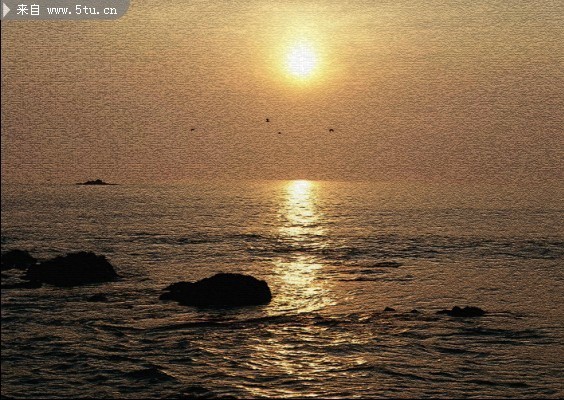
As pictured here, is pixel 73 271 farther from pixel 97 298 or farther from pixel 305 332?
pixel 305 332

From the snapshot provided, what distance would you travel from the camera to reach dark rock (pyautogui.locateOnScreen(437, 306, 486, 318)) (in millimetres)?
38719

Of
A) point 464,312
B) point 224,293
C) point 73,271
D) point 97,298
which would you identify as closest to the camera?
point 464,312

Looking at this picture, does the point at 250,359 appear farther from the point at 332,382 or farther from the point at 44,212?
the point at 44,212

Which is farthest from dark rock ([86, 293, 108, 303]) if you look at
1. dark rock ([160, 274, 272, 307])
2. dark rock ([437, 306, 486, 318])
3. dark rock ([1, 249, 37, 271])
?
dark rock ([437, 306, 486, 318])

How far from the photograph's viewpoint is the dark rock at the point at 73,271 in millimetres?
48406

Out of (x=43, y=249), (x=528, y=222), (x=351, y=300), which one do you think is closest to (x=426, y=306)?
(x=351, y=300)

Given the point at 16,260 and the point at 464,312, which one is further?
the point at 16,260

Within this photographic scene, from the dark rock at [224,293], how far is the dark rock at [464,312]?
1043 cm

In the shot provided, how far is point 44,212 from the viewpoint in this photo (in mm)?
149125

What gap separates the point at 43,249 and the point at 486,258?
46.4 meters

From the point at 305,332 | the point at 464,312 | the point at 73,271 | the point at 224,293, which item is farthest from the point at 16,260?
the point at 464,312

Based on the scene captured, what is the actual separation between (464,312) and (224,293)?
1326cm

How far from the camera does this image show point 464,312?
3884 centimetres

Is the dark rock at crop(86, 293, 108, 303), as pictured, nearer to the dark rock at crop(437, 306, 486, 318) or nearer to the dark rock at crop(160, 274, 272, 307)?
the dark rock at crop(160, 274, 272, 307)
